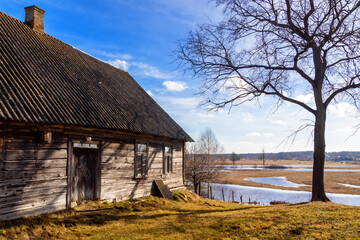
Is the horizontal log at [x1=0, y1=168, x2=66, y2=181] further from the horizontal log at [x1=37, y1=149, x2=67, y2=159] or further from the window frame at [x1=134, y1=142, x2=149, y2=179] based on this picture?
the window frame at [x1=134, y1=142, x2=149, y2=179]

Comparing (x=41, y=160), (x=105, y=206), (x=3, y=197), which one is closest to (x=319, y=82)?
(x=105, y=206)

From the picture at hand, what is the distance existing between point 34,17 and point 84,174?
8.46 m

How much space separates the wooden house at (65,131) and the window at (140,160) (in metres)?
0.05

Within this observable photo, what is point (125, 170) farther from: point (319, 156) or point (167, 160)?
point (319, 156)

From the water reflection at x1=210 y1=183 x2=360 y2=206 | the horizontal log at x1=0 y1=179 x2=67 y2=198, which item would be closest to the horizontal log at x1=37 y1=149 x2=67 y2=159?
the horizontal log at x1=0 y1=179 x2=67 y2=198

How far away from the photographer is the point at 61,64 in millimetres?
11875

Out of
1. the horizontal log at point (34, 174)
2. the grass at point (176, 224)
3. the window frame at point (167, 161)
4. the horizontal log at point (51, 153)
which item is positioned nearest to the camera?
the grass at point (176, 224)

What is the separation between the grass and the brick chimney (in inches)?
363

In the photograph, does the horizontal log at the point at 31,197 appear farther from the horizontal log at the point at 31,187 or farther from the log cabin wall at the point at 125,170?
the log cabin wall at the point at 125,170

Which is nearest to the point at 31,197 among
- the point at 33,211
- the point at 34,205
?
the point at 34,205

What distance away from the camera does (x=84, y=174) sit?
32.8 ft

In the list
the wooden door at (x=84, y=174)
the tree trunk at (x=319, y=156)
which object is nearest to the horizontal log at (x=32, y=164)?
the wooden door at (x=84, y=174)

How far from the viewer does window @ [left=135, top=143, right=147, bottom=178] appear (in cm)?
1256

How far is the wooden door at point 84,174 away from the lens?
9.64 metres
